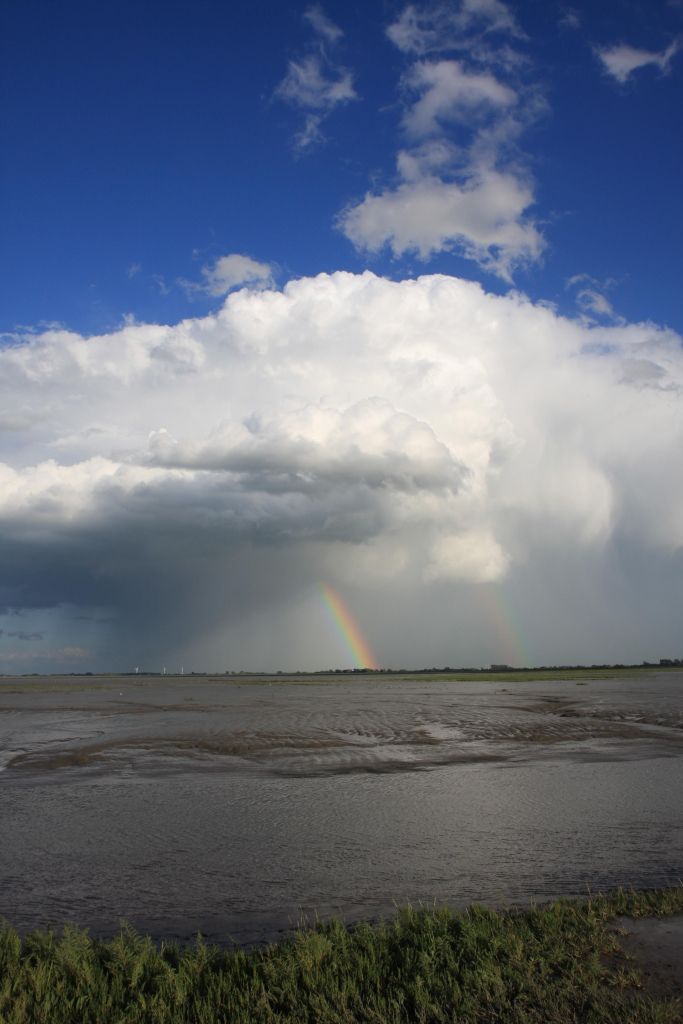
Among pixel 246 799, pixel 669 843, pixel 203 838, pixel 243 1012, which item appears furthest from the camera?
pixel 246 799

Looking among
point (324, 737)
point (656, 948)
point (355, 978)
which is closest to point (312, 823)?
point (355, 978)

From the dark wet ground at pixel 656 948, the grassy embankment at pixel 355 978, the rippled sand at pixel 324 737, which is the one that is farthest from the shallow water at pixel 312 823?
the dark wet ground at pixel 656 948

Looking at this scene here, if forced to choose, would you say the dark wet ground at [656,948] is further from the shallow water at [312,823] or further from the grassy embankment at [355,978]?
the shallow water at [312,823]

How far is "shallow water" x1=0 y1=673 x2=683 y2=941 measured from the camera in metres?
10.1

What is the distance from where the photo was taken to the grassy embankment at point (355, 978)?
20.1ft

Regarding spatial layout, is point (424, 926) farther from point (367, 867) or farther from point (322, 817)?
point (322, 817)

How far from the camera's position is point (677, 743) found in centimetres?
2789

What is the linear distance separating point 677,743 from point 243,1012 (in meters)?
27.6

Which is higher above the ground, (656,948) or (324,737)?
(656,948)

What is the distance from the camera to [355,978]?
6.80 metres

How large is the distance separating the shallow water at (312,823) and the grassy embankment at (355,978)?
1.57 metres

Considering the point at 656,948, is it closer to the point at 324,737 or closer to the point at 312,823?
the point at 312,823

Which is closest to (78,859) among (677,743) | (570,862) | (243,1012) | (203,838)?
(203,838)

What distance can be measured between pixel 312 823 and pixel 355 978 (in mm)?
8218
